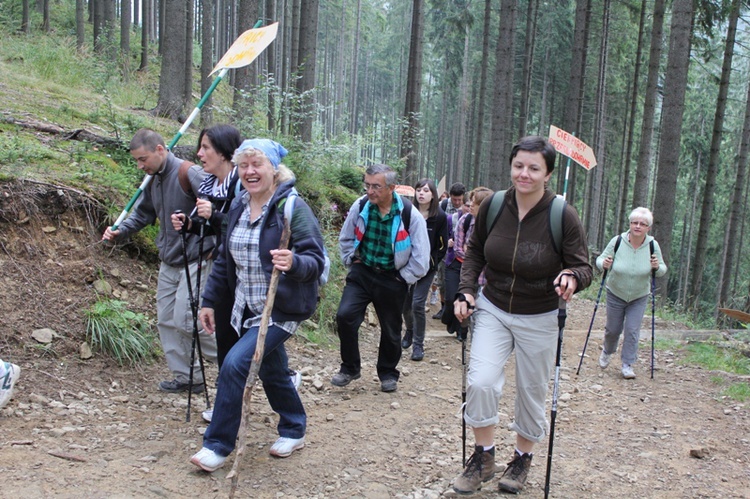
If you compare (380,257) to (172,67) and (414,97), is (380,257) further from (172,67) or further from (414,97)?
(414,97)

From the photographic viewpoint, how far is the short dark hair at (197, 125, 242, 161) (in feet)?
14.9

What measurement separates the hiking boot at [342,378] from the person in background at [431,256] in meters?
1.75

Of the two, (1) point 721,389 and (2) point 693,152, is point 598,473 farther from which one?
(2) point 693,152

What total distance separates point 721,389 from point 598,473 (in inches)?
147

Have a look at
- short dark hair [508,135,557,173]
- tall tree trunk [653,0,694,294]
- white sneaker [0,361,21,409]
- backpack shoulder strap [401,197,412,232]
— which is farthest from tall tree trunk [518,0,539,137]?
white sneaker [0,361,21,409]

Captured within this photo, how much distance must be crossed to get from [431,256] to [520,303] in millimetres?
4216

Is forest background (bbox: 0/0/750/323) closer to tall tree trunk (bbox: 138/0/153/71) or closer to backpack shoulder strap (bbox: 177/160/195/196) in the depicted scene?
tall tree trunk (bbox: 138/0/153/71)

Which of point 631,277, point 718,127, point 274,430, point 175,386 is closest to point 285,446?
point 274,430

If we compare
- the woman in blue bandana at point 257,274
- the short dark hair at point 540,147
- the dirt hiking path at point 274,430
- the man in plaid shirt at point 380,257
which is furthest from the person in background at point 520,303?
the man in plaid shirt at point 380,257

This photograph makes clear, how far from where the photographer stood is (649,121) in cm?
1486

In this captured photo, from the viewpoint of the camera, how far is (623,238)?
7566 mm

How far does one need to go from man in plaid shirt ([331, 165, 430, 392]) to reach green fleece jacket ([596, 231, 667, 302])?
2.98 m

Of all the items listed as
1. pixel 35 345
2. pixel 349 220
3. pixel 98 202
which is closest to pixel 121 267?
pixel 98 202

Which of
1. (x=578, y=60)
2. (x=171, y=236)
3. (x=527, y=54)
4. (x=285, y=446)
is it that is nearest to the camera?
(x=285, y=446)
